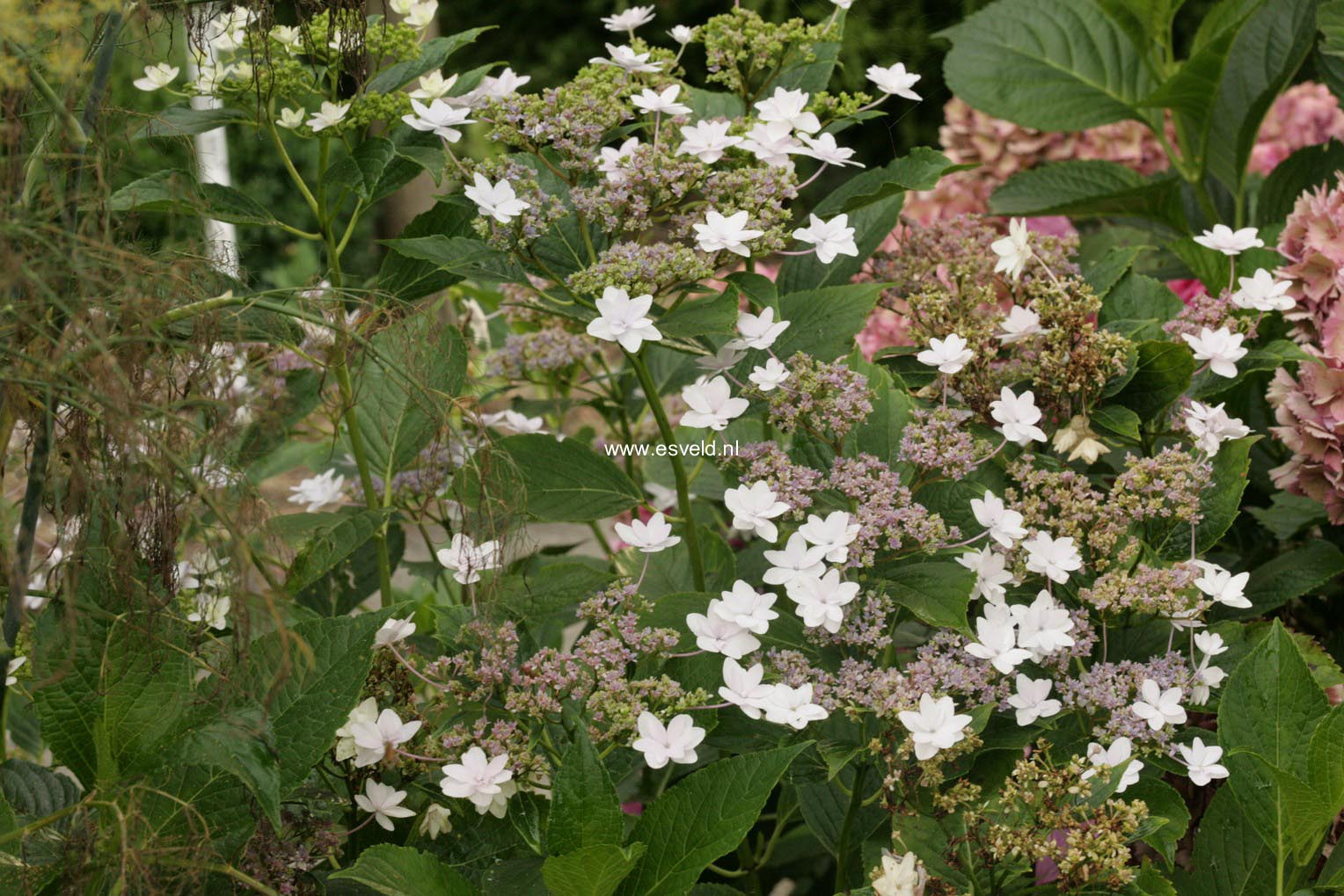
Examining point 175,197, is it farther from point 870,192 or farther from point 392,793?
point 870,192

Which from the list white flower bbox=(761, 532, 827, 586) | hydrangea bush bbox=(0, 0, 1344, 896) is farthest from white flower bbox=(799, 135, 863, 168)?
white flower bbox=(761, 532, 827, 586)

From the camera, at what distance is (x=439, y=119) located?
3.60 ft

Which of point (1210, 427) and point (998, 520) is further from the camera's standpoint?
point (1210, 427)

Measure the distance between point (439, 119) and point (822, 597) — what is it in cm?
49

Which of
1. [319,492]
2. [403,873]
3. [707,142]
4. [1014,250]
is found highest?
[707,142]

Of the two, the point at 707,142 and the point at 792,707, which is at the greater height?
the point at 707,142

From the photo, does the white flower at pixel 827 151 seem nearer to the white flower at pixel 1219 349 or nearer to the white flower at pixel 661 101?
the white flower at pixel 661 101

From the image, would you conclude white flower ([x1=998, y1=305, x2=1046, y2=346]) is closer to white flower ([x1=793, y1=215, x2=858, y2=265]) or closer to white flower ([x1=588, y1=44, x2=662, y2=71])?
white flower ([x1=793, y1=215, x2=858, y2=265])

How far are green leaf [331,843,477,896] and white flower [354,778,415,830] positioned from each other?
10 centimetres

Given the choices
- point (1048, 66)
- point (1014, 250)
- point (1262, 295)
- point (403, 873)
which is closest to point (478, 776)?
point (403, 873)

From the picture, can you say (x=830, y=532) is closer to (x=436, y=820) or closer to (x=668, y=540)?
(x=668, y=540)

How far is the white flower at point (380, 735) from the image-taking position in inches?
36.7

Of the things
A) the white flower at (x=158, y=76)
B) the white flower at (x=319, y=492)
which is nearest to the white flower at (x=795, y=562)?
the white flower at (x=319, y=492)

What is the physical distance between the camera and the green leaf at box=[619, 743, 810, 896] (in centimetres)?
85
